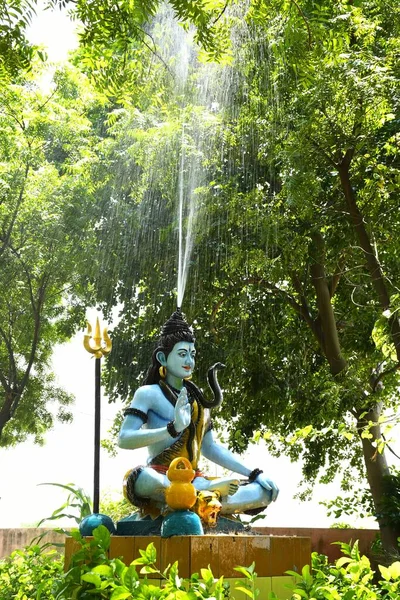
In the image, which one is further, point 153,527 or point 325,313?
point 325,313

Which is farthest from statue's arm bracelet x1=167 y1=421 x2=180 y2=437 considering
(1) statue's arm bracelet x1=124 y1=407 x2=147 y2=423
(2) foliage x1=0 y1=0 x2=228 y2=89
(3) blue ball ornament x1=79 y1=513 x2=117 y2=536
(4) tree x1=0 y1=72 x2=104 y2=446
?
(4) tree x1=0 y1=72 x2=104 y2=446

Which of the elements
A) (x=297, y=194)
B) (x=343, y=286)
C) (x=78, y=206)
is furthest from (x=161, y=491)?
(x=78, y=206)

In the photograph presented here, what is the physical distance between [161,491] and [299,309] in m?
8.09

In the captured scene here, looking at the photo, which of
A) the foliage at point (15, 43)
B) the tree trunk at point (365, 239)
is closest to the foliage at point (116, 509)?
the tree trunk at point (365, 239)

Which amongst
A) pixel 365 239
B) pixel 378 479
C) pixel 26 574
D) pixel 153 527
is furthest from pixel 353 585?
pixel 378 479

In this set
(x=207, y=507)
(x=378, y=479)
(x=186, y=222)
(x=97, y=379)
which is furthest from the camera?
(x=186, y=222)

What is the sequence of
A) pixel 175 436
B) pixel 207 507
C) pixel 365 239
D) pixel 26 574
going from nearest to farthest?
pixel 207 507
pixel 175 436
pixel 26 574
pixel 365 239

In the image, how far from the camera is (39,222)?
1473cm

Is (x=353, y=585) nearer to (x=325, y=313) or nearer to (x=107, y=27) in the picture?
(x=107, y=27)

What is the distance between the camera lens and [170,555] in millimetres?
3582

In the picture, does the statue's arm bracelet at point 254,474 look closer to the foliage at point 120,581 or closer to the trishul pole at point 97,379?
the trishul pole at point 97,379

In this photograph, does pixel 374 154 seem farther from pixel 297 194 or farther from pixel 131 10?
pixel 131 10

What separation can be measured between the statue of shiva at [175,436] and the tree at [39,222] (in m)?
9.21

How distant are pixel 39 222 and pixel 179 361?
1056cm
